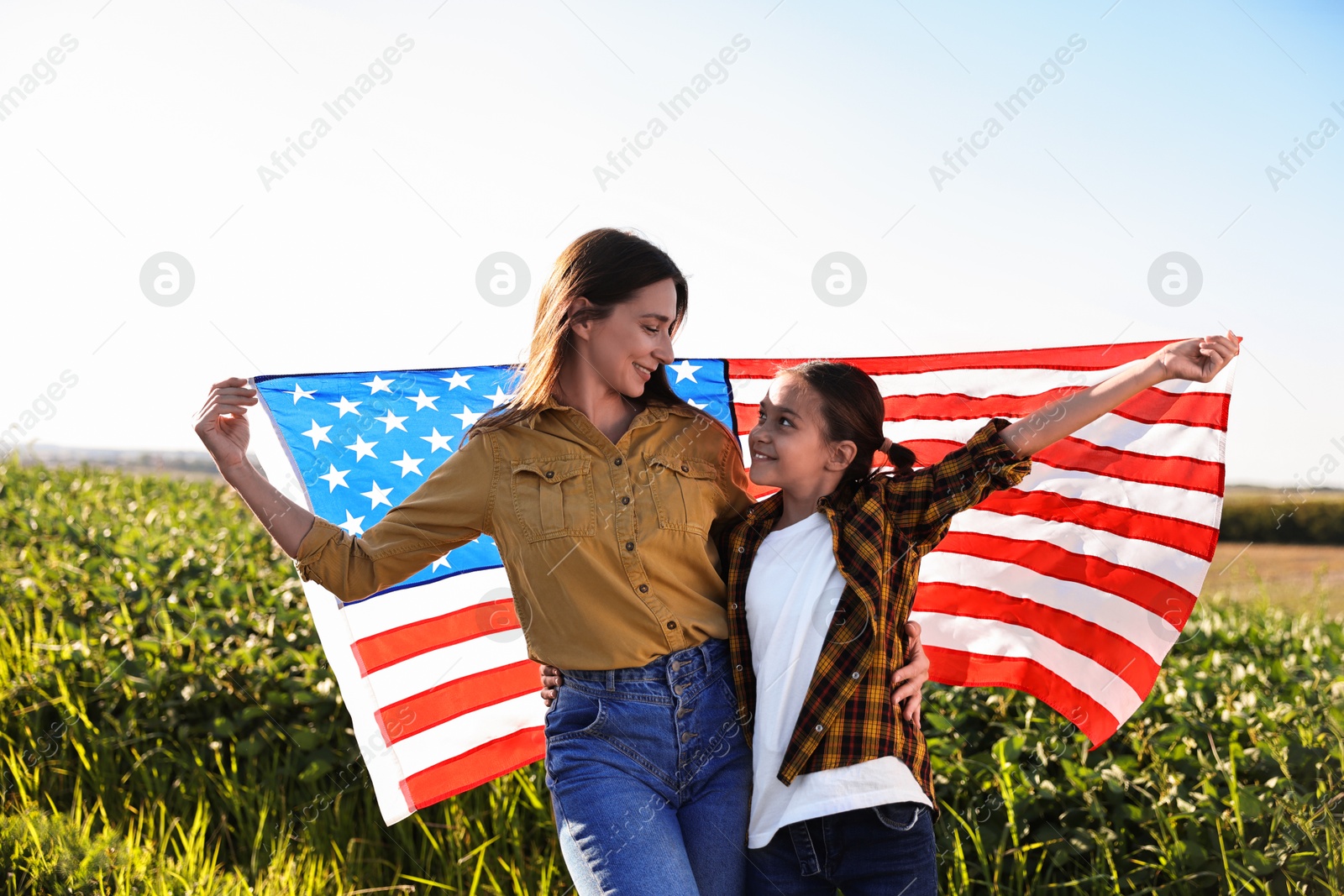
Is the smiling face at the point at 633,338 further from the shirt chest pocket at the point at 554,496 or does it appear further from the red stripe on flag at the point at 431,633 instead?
the red stripe on flag at the point at 431,633

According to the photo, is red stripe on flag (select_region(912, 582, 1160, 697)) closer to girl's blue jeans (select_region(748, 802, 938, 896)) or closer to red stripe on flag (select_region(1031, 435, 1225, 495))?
red stripe on flag (select_region(1031, 435, 1225, 495))

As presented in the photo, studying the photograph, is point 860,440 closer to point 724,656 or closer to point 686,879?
point 724,656

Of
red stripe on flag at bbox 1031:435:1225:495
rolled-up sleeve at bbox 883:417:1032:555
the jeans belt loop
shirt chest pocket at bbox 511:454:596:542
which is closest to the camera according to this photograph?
the jeans belt loop

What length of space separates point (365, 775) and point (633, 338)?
8.71 ft

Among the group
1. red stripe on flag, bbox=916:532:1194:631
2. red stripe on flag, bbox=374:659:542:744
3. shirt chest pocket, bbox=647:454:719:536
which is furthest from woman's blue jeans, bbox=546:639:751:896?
red stripe on flag, bbox=916:532:1194:631

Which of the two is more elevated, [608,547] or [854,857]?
[608,547]

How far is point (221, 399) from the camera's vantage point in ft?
8.19

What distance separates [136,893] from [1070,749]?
3.42m

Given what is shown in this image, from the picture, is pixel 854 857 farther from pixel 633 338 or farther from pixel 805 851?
pixel 633 338

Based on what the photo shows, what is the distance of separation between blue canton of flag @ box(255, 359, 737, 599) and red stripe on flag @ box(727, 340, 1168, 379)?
0.66ft

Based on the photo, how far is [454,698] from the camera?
3455 mm

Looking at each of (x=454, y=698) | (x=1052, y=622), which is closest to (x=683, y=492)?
(x=454, y=698)

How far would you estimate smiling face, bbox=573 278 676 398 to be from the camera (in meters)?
2.54

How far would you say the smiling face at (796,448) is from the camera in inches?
103
